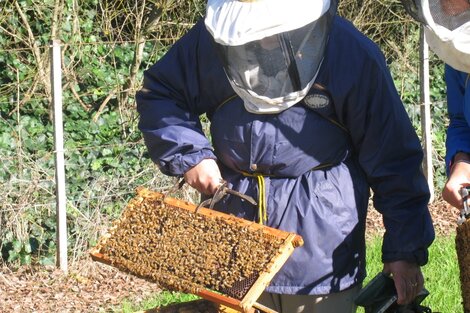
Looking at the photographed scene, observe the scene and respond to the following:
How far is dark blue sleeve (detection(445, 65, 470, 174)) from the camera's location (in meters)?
2.82

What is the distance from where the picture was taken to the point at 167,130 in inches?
117

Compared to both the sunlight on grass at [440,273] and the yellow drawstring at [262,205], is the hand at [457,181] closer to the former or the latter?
the yellow drawstring at [262,205]

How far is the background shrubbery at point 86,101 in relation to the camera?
17.3 ft

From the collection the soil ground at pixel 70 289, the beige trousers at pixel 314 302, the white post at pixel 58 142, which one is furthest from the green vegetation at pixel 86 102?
the beige trousers at pixel 314 302

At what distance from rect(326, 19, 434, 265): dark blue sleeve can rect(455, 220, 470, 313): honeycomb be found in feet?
0.80

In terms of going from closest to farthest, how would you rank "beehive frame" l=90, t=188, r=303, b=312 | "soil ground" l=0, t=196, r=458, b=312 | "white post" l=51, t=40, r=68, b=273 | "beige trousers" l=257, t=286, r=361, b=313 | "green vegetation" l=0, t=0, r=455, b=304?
"beehive frame" l=90, t=188, r=303, b=312 → "beige trousers" l=257, t=286, r=361, b=313 → "soil ground" l=0, t=196, r=458, b=312 → "white post" l=51, t=40, r=68, b=273 → "green vegetation" l=0, t=0, r=455, b=304

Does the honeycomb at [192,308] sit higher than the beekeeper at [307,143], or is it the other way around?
the beekeeper at [307,143]

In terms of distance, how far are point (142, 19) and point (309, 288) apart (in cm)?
417

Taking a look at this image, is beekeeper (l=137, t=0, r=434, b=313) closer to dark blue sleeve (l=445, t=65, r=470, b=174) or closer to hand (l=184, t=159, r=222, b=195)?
hand (l=184, t=159, r=222, b=195)

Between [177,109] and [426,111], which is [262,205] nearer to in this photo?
[177,109]

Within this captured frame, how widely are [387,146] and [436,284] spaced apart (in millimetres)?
2160

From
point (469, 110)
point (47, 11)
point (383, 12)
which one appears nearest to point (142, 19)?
point (47, 11)

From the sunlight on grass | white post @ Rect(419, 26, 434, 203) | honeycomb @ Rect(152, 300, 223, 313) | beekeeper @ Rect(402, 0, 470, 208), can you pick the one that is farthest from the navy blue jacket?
white post @ Rect(419, 26, 434, 203)

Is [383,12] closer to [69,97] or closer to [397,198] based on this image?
[69,97]
